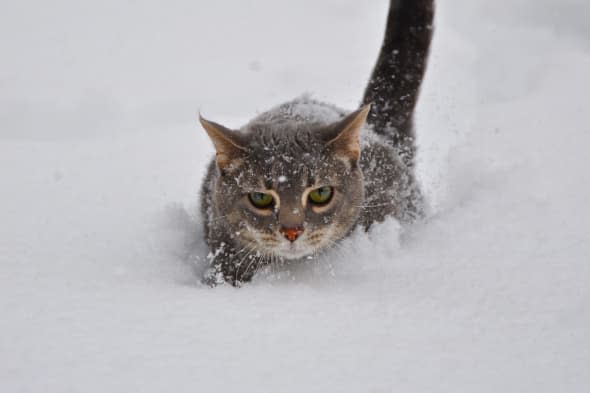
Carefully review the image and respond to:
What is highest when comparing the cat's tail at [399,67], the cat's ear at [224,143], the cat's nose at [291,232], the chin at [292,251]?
the cat's tail at [399,67]

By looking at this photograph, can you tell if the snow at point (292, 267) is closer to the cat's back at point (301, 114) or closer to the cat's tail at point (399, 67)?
the cat's tail at point (399, 67)

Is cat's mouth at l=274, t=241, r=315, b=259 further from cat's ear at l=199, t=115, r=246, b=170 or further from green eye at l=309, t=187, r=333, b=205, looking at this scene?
cat's ear at l=199, t=115, r=246, b=170

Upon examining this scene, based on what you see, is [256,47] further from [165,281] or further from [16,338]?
[16,338]

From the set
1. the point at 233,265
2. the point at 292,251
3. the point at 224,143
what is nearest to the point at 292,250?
the point at 292,251

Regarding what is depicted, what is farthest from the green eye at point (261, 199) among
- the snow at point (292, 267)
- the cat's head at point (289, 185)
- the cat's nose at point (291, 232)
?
the snow at point (292, 267)

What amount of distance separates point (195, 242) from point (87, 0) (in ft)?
12.3

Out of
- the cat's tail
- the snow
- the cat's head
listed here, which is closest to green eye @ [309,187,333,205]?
the cat's head

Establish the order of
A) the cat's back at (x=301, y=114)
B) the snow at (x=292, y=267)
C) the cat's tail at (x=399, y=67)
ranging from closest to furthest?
the snow at (x=292, y=267) → the cat's back at (x=301, y=114) → the cat's tail at (x=399, y=67)

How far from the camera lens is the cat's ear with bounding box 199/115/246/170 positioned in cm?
257

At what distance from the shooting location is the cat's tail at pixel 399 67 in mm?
3537

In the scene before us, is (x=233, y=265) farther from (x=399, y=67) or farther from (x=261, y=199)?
(x=399, y=67)

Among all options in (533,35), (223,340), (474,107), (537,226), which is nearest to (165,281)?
(223,340)

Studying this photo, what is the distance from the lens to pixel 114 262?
2.60 metres

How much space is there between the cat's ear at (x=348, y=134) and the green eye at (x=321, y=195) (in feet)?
0.58
